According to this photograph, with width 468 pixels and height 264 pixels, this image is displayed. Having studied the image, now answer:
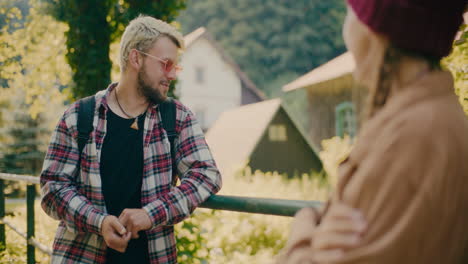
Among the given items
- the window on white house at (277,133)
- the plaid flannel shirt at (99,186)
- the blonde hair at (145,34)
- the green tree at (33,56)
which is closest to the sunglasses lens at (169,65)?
the blonde hair at (145,34)

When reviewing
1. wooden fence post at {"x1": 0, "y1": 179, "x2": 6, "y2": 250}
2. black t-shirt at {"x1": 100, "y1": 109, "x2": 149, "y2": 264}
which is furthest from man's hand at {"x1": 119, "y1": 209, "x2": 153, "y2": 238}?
wooden fence post at {"x1": 0, "y1": 179, "x2": 6, "y2": 250}

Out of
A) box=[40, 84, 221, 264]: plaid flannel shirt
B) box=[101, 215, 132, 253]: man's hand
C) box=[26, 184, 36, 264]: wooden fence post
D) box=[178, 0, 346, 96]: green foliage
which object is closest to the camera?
box=[101, 215, 132, 253]: man's hand

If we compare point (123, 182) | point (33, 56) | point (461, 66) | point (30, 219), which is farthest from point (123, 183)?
point (33, 56)

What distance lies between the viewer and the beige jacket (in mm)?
907

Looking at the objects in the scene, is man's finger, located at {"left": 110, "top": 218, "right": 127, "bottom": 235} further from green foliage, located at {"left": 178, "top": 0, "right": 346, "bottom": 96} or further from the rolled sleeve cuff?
green foliage, located at {"left": 178, "top": 0, "right": 346, "bottom": 96}

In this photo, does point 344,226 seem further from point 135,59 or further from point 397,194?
point 135,59

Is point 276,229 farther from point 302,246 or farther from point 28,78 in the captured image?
point 28,78

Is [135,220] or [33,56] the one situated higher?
[33,56]

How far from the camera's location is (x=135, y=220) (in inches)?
87.8

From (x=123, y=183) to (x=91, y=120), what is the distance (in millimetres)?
327

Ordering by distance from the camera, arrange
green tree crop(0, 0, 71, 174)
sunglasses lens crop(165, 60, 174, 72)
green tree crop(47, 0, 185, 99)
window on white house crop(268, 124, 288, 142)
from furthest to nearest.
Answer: window on white house crop(268, 124, 288, 142) → green tree crop(0, 0, 71, 174) → green tree crop(47, 0, 185, 99) → sunglasses lens crop(165, 60, 174, 72)

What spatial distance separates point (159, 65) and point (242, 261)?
284cm

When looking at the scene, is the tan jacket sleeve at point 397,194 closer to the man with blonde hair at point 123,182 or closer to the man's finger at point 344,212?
the man's finger at point 344,212

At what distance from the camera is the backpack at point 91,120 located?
2.43 m
